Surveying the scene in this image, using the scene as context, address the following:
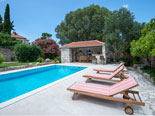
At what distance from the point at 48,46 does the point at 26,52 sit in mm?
4682

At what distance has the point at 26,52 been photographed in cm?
1498

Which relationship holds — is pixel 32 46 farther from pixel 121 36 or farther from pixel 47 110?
pixel 47 110

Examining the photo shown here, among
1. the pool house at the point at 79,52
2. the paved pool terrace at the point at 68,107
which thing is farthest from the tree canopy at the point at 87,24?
the paved pool terrace at the point at 68,107

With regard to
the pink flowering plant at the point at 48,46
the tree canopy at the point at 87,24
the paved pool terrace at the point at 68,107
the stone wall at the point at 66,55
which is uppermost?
the tree canopy at the point at 87,24

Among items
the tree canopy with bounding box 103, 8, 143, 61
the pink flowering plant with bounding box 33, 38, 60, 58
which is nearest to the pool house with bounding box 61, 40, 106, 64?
the pink flowering plant with bounding box 33, 38, 60, 58

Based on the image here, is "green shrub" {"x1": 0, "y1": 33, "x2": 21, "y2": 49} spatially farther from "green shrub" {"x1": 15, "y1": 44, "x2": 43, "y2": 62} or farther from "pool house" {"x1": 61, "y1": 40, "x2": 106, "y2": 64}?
"pool house" {"x1": 61, "y1": 40, "x2": 106, "y2": 64}

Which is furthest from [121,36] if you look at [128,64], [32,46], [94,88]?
[32,46]

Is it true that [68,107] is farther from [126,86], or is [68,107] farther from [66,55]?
[66,55]

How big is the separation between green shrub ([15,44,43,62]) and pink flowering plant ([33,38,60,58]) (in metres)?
2.37

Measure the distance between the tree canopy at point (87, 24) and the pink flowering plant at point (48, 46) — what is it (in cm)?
547

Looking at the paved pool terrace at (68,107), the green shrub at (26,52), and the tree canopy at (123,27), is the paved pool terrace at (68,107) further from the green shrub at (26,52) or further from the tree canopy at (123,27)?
the green shrub at (26,52)

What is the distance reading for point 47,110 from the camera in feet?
8.36

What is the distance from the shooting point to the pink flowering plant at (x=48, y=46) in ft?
→ 60.2

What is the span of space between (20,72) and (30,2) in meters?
12.1
